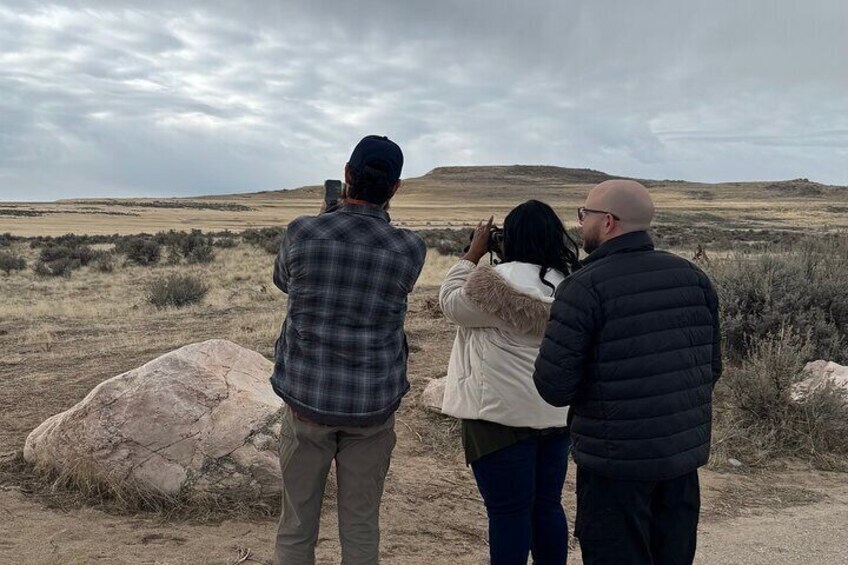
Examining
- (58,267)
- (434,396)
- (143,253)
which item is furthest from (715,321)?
(143,253)

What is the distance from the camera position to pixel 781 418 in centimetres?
564

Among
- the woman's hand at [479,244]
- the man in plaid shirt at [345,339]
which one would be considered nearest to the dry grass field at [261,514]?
the man in plaid shirt at [345,339]

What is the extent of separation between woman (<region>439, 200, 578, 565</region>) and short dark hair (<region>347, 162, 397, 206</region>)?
0.49m

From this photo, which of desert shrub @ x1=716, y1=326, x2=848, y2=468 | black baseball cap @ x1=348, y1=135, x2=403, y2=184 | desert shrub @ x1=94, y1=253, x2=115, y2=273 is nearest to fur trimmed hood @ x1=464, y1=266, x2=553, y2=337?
black baseball cap @ x1=348, y1=135, x2=403, y2=184

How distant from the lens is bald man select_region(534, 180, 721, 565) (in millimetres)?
2295

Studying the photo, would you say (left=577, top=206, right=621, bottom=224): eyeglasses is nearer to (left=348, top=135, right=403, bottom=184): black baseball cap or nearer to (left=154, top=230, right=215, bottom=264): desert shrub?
(left=348, top=135, right=403, bottom=184): black baseball cap

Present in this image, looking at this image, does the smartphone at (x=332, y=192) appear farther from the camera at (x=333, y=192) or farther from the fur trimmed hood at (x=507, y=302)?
the fur trimmed hood at (x=507, y=302)

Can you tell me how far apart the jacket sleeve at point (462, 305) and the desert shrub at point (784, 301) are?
4924 millimetres

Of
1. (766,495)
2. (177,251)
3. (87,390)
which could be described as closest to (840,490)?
(766,495)

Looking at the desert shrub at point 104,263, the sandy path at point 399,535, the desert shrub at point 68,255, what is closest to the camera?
the sandy path at point 399,535

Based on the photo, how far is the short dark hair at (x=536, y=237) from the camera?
9.21 feet

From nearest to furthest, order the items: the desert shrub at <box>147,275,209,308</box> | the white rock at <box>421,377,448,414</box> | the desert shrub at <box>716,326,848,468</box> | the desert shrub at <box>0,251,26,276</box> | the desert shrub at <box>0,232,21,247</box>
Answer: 1. the desert shrub at <box>716,326,848,468</box>
2. the white rock at <box>421,377,448,414</box>
3. the desert shrub at <box>147,275,209,308</box>
4. the desert shrub at <box>0,251,26,276</box>
5. the desert shrub at <box>0,232,21,247</box>

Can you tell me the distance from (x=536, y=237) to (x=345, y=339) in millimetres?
864

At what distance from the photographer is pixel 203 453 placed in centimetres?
416
